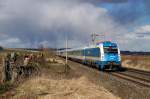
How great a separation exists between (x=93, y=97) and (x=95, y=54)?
26.9 meters

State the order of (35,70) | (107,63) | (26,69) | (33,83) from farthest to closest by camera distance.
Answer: (107,63) → (35,70) → (26,69) → (33,83)

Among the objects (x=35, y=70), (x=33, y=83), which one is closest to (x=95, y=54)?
(x=35, y=70)

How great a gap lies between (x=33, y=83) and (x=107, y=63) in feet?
64.7

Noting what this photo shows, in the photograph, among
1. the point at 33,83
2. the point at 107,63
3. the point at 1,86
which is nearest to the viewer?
the point at 1,86

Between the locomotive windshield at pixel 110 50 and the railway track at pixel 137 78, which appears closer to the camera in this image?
the railway track at pixel 137 78

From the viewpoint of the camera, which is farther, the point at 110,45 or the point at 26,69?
the point at 110,45

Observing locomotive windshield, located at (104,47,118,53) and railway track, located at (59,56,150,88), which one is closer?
railway track, located at (59,56,150,88)

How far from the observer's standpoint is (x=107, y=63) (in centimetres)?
3738

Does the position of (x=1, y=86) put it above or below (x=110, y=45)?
below

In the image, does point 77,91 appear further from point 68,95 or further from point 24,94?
point 24,94

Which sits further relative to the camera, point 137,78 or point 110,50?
point 110,50

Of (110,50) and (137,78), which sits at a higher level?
(110,50)

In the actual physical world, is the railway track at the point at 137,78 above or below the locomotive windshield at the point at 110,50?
below

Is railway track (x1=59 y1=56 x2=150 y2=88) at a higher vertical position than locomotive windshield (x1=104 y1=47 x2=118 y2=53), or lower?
lower
